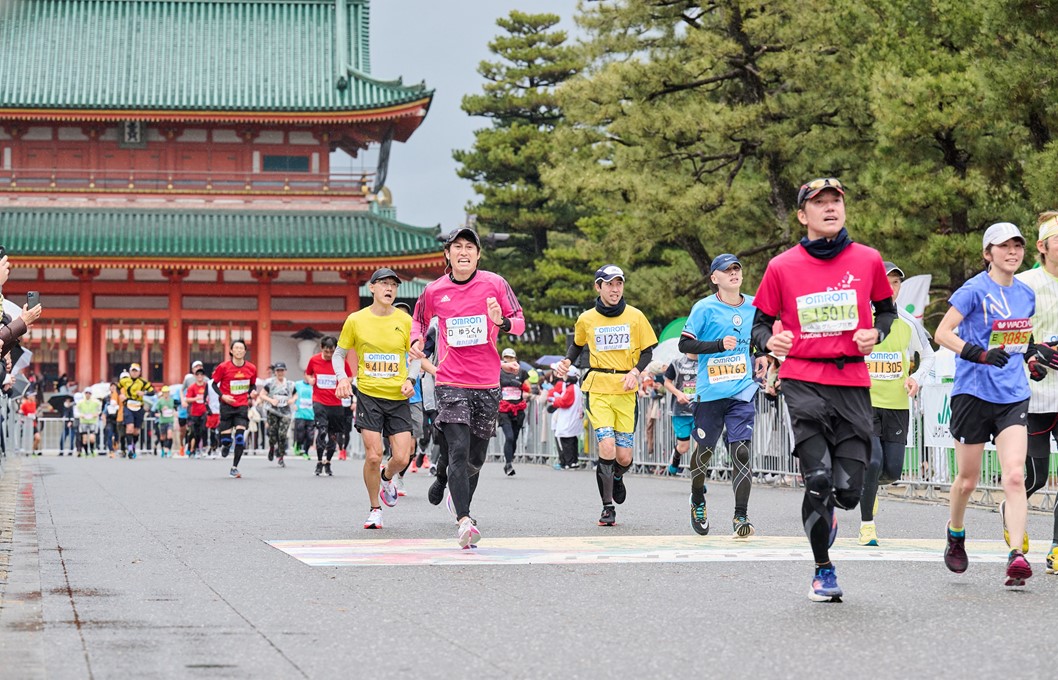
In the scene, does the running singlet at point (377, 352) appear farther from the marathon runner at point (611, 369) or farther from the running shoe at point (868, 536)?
the running shoe at point (868, 536)

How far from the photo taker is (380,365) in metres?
11.8

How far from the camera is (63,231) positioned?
136 feet

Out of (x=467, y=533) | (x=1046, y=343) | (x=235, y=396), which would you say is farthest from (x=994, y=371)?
(x=235, y=396)

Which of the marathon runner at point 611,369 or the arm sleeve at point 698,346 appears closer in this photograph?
the arm sleeve at point 698,346

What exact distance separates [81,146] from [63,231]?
3453 mm

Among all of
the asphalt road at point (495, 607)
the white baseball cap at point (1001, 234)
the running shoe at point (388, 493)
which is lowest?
the asphalt road at point (495, 607)

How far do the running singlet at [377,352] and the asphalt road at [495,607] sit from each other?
1.11 metres

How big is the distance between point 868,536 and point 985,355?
2574 mm

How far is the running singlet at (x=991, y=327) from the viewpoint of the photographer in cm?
805

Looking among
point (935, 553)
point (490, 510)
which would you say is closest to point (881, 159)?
point (490, 510)

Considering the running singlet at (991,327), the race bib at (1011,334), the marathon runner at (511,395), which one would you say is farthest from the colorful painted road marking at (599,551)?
the marathon runner at (511,395)

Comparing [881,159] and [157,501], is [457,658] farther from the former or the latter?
[881,159]

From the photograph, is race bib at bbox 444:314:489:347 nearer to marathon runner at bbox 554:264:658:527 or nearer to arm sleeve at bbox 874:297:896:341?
marathon runner at bbox 554:264:658:527

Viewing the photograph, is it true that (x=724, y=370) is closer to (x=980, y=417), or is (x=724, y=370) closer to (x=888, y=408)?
(x=888, y=408)
